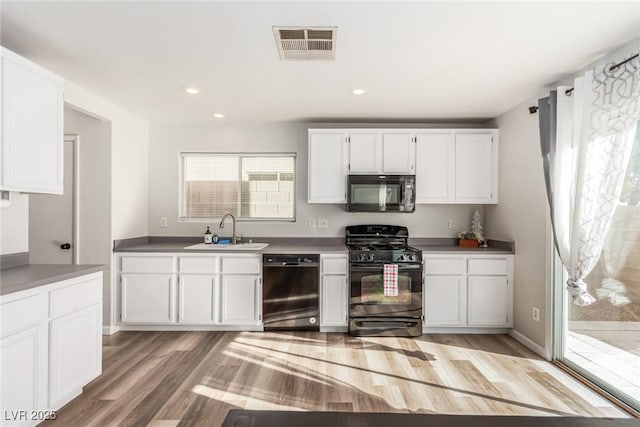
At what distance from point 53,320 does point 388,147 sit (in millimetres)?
3279

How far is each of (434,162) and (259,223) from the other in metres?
2.18

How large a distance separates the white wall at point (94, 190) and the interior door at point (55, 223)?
0.09 meters

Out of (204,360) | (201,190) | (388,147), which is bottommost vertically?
(204,360)

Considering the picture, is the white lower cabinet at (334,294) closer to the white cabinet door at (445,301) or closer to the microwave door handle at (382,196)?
the microwave door handle at (382,196)

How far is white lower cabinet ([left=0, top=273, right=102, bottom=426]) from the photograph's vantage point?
5.74 ft

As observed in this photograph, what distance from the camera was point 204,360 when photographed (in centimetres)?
292

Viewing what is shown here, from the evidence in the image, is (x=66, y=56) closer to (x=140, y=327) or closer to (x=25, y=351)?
(x=25, y=351)

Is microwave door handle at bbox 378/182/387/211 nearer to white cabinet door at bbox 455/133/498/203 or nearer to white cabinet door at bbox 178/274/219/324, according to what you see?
white cabinet door at bbox 455/133/498/203

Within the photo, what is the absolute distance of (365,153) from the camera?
12.6 ft

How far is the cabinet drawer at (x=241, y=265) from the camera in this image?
3.58 metres

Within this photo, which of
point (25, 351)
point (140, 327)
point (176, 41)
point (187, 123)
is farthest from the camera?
point (187, 123)

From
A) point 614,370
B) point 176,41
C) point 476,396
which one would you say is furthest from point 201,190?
point 614,370

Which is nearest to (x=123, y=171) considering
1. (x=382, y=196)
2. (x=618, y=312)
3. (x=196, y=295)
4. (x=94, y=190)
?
(x=94, y=190)

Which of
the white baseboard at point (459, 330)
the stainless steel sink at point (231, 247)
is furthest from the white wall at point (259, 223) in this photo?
the white baseboard at point (459, 330)
